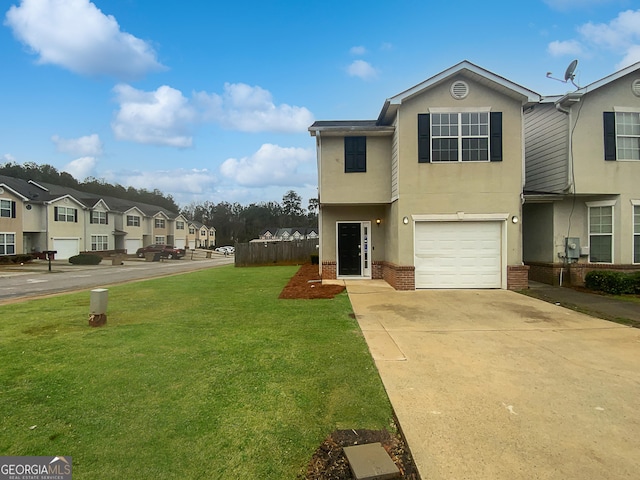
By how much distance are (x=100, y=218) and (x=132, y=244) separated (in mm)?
6609

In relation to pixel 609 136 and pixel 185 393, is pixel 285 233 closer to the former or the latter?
→ pixel 609 136

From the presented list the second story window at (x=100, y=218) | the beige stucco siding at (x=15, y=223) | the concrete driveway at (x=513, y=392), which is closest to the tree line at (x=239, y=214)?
the second story window at (x=100, y=218)

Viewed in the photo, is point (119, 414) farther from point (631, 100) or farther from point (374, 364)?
point (631, 100)

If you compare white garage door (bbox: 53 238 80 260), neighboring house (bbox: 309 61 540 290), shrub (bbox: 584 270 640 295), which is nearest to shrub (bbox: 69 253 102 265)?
white garage door (bbox: 53 238 80 260)

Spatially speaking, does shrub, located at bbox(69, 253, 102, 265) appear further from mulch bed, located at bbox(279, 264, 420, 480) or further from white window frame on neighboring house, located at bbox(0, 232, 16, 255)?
mulch bed, located at bbox(279, 264, 420, 480)

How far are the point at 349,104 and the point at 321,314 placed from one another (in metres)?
17.1

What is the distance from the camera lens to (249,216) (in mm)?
85625

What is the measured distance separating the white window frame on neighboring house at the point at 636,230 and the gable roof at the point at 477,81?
4.49 meters

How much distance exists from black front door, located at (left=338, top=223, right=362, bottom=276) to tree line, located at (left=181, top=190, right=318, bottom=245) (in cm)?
6751

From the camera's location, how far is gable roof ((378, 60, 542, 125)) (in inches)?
390

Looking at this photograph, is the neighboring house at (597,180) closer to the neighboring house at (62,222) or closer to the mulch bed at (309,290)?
the mulch bed at (309,290)

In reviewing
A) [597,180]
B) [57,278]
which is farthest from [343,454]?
[57,278]

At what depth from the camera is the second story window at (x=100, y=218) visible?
37594 mm

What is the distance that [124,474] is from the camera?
2254mm
